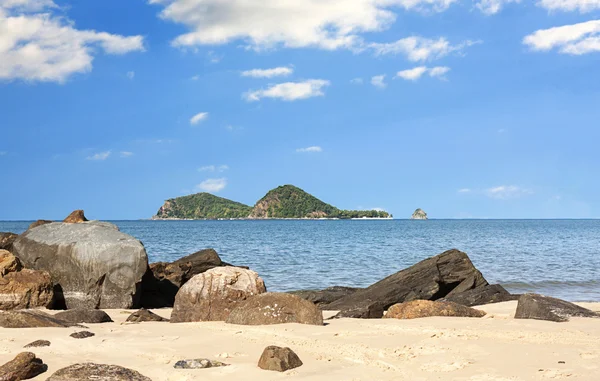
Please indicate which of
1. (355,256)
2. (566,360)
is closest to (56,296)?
(566,360)

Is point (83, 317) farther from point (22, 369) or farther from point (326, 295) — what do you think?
point (326, 295)

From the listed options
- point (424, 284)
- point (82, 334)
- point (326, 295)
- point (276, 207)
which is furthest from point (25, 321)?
point (276, 207)

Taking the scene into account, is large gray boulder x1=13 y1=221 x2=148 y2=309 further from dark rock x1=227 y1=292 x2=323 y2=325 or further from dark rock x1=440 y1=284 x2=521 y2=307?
dark rock x1=440 y1=284 x2=521 y2=307

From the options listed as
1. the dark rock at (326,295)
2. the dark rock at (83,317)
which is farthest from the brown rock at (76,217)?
the dark rock at (83,317)

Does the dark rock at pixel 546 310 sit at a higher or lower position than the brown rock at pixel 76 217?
lower

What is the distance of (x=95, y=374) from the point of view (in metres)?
5.96

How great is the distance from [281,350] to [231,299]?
4.40 m

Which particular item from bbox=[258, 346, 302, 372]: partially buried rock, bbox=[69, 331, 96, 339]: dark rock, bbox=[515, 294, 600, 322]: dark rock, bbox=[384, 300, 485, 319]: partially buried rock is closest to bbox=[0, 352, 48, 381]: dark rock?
bbox=[69, 331, 96, 339]: dark rock

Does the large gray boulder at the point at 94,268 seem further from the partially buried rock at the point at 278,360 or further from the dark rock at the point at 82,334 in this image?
the partially buried rock at the point at 278,360

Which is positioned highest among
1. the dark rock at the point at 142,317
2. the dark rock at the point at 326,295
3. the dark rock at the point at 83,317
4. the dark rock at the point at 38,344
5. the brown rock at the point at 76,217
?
the brown rock at the point at 76,217

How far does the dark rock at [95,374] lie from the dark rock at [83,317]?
417 cm

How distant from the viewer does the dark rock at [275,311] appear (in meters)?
9.87

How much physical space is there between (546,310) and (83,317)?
25.8 ft

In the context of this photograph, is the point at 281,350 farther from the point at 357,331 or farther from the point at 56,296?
the point at 56,296
